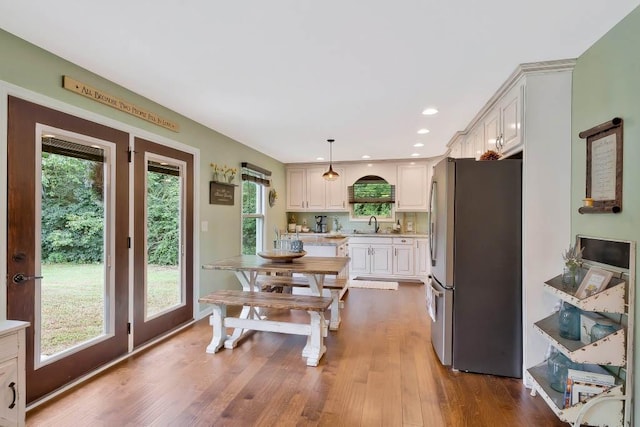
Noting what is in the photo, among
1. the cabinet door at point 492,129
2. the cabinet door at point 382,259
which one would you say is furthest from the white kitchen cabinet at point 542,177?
the cabinet door at point 382,259

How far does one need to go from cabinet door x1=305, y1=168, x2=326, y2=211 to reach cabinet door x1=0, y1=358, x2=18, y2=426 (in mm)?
5505

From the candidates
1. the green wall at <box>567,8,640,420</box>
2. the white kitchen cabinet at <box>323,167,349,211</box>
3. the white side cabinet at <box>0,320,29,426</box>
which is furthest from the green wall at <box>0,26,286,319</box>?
the green wall at <box>567,8,640,420</box>

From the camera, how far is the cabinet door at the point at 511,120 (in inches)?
96.9

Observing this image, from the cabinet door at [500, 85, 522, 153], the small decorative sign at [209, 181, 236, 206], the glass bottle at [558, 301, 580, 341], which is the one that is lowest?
the glass bottle at [558, 301, 580, 341]

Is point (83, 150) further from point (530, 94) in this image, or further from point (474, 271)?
point (530, 94)

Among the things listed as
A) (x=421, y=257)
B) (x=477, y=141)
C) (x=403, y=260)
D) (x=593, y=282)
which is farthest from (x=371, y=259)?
(x=593, y=282)

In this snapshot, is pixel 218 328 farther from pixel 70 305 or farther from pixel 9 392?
pixel 9 392

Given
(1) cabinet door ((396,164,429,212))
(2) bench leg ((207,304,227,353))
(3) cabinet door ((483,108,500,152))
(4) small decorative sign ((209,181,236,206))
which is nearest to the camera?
(3) cabinet door ((483,108,500,152))

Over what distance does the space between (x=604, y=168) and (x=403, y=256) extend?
4.38 meters

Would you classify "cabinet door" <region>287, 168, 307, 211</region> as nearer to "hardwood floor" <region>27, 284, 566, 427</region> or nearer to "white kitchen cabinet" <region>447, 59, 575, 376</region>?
"hardwood floor" <region>27, 284, 566, 427</region>

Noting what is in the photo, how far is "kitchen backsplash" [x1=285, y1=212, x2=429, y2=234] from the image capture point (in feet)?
22.0

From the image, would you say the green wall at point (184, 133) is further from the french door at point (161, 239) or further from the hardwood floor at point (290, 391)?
the hardwood floor at point (290, 391)

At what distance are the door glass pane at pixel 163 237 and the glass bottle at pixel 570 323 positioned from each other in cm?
342

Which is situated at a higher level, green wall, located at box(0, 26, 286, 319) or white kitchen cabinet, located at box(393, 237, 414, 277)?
green wall, located at box(0, 26, 286, 319)
